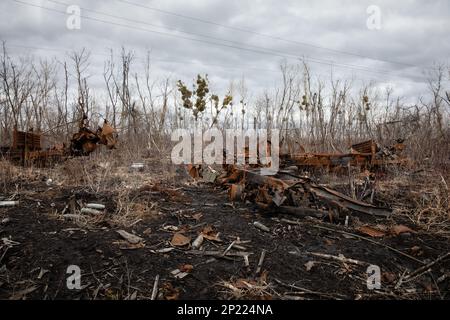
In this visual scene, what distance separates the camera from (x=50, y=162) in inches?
336

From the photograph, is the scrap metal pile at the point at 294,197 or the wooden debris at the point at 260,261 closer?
the wooden debris at the point at 260,261

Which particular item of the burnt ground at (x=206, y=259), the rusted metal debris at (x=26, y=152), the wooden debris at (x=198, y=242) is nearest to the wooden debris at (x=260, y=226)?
the burnt ground at (x=206, y=259)

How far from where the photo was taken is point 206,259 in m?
3.24

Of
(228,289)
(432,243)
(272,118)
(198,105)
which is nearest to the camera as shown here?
(228,289)

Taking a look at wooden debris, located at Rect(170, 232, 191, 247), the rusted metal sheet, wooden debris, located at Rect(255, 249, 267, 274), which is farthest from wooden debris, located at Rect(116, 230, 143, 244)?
the rusted metal sheet

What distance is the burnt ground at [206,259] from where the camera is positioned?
269cm

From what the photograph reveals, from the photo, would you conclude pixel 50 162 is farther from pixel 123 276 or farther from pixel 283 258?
pixel 283 258

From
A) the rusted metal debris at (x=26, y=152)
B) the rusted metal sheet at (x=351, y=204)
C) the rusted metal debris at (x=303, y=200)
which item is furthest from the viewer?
the rusted metal debris at (x=26, y=152)

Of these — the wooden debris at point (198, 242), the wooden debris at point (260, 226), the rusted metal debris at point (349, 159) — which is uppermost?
the rusted metal debris at point (349, 159)

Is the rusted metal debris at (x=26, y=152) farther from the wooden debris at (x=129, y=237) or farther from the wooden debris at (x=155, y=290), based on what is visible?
the wooden debris at (x=155, y=290)

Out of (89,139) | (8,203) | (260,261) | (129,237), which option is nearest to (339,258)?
(260,261)

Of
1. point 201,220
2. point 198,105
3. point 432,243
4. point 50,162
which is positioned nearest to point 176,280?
point 201,220
